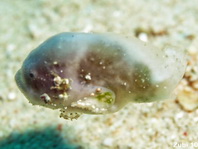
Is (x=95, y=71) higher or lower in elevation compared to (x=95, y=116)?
lower

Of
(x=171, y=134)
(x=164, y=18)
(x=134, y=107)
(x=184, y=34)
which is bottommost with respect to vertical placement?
(x=171, y=134)

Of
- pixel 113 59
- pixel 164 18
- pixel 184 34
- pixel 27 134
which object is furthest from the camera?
pixel 164 18

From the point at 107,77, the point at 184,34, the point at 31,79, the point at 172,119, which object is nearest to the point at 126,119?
the point at 172,119

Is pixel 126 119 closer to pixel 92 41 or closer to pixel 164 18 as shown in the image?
pixel 92 41

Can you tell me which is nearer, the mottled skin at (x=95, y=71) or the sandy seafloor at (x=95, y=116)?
the mottled skin at (x=95, y=71)

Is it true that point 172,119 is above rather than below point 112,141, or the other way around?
above
